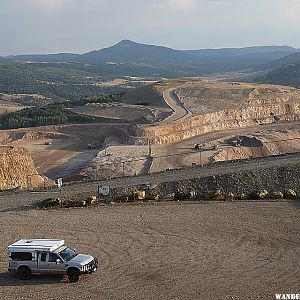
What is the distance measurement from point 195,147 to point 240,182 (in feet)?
80.6

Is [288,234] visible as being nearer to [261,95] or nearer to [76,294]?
[76,294]

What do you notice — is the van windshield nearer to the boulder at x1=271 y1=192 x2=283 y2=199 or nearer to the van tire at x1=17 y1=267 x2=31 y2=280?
the van tire at x1=17 y1=267 x2=31 y2=280

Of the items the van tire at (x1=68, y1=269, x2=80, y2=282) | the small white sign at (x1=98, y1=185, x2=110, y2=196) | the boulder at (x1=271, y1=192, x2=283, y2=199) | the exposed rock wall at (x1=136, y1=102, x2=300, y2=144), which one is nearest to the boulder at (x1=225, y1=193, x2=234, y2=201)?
the boulder at (x1=271, y1=192, x2=283, y2=199)

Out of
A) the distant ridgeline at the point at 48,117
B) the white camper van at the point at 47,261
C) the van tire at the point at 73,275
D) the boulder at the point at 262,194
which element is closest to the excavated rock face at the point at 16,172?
the boulder at the point at 262,194

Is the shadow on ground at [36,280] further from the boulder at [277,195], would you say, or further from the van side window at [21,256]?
the boulder at [277,195]

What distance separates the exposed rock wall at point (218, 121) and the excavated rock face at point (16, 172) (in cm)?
2062

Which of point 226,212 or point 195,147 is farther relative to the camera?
point 195,147

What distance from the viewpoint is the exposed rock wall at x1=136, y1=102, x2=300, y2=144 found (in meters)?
59.3

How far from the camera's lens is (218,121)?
224 feet

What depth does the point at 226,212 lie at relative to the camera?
2525 cm

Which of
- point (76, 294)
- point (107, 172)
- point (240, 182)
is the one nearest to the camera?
point (76, 294)

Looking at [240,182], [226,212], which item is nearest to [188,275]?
[226,212]

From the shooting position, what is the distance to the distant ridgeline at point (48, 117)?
76.5 metres

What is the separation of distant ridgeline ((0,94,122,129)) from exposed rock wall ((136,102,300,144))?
52.0 feet
